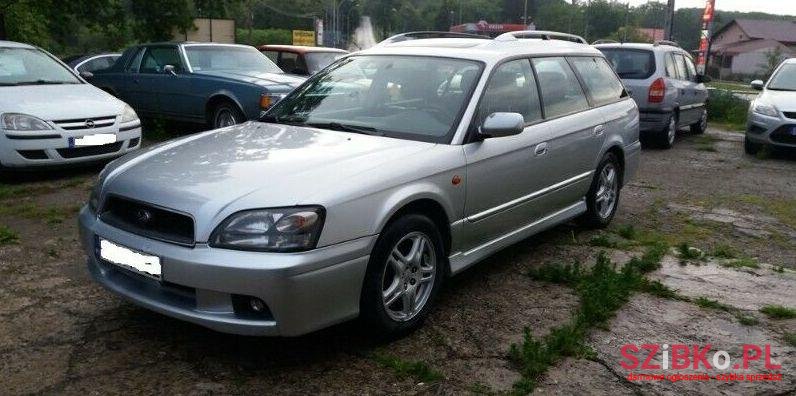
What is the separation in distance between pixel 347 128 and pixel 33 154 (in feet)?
14.5

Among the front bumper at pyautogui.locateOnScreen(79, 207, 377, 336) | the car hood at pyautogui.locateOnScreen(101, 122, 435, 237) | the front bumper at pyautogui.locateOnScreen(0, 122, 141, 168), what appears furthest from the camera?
the front bumper at pyautogui.locateOnScreen(0, 122, 141, 168)

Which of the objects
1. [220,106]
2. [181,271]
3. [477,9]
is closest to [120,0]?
[220,106]

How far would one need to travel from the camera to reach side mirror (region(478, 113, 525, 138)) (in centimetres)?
393

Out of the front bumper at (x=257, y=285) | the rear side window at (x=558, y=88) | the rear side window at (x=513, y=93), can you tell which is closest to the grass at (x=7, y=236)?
the front bumper at (x=257, y=285)

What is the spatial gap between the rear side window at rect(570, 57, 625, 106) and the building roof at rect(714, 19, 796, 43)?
8805 centimetres

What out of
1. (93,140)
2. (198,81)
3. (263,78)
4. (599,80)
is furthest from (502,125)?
(198,81)

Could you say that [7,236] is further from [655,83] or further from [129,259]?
[655,83]

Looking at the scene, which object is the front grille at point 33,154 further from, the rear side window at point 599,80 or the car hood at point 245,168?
the rear side window at point 599,80

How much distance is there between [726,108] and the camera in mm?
16453

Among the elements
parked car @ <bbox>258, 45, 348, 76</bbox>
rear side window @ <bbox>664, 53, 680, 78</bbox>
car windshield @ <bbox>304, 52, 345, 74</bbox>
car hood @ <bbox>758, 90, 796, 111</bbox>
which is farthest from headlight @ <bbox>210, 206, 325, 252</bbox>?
car hood @ <bbox>758, 90, 796, 111</bbox>

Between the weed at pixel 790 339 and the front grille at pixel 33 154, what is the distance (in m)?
6.75

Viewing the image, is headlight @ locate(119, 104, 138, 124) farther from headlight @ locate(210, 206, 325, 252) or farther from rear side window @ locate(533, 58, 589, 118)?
headlight @ locate(210, 206, 325, 252)

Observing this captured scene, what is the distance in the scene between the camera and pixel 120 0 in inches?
700

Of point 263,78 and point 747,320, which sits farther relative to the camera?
point 263,78
